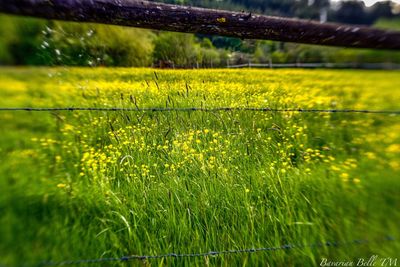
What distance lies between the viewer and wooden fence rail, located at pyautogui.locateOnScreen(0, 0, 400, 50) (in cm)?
128

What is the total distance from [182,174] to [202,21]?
106cm

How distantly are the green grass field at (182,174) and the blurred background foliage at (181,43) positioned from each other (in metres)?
0.12

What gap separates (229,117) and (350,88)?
2122 millimetres

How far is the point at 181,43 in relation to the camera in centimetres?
212

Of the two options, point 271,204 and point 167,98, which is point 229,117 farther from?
point 271,204

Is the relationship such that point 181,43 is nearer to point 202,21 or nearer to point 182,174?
point 202,21

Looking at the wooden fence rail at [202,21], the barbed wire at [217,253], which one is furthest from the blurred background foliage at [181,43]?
the barbed wire at [217,253]

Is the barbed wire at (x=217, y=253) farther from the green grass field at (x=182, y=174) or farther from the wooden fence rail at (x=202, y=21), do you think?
the wooden fence rail at (x=202, y=21)

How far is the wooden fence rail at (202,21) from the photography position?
1.28m

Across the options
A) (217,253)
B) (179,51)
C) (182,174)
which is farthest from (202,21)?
(217,253)

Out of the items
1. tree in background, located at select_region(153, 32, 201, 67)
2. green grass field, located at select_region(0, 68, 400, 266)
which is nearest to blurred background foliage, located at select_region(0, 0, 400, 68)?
tree in background, located at select_region(153, 32, 201, 67)

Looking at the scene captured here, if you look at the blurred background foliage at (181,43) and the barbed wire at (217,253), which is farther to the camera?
the blurred background foliage at (181,43)

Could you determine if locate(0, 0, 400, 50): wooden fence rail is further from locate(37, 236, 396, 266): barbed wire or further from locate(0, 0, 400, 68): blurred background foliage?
locate(37, 236, 396, 266): barbed wire

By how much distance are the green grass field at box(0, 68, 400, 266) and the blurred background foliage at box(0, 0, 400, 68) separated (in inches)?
4.8
